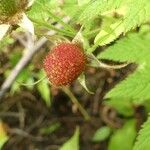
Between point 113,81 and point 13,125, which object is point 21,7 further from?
point 13,125

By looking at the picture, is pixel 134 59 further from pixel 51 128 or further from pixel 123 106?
pixel 51 128

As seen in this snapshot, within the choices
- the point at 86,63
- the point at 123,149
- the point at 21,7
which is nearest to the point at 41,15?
the point at 21,7

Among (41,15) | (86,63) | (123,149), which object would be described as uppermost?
(41,15)

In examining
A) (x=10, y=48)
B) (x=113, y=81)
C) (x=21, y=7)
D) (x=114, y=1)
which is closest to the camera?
(x=114, y=1)

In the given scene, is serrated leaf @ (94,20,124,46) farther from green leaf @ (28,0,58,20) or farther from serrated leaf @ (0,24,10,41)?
serrated leaf @ (0,24,10,41)

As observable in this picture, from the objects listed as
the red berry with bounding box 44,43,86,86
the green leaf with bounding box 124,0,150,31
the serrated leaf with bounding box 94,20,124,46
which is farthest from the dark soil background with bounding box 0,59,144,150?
the green leaf with bounding box 124,0,150,31

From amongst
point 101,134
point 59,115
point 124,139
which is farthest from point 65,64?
point 59,115

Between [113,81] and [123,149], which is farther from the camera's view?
[113,81]
